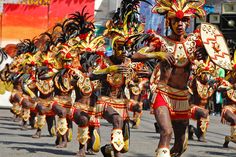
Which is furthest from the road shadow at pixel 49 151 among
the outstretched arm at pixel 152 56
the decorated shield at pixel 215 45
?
the decorated shield at pixel 215 45

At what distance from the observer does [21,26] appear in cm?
3127

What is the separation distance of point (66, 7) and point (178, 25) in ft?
72.2

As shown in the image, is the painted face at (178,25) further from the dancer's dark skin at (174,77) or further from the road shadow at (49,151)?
the road shadow at (49,151)

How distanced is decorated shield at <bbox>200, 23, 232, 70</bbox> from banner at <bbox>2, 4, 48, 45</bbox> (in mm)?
21703

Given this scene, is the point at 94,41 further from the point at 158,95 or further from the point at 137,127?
the point at 137,127

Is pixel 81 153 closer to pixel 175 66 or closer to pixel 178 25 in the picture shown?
pixel 175 66

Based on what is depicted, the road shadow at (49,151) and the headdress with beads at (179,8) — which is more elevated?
the headdress with beads at (179,8)

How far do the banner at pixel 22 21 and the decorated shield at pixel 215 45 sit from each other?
21.7 metres

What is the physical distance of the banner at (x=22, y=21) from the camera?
102 feet

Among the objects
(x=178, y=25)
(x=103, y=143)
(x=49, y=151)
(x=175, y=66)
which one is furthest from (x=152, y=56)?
(x=103, y=143)

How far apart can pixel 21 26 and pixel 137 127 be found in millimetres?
11014

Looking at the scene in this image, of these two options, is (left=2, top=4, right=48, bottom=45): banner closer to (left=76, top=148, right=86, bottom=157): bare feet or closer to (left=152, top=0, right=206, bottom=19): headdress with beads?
(left=76, top=148, right=86, bottom=157): bare feet

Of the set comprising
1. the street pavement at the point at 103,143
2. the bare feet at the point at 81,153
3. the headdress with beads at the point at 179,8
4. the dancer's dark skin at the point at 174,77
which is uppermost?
the headdress with beads at the point at 179,8

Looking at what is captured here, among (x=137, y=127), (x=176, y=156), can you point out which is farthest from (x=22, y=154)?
(x=137, y=127)
